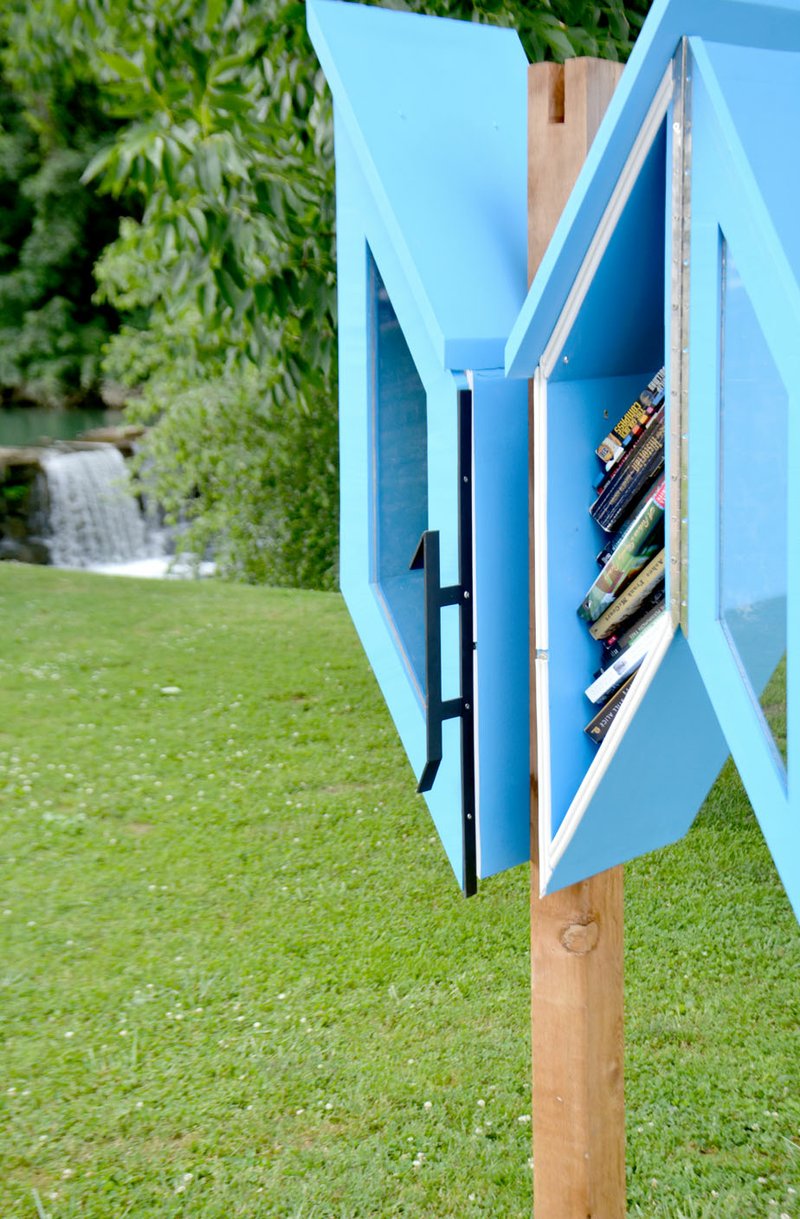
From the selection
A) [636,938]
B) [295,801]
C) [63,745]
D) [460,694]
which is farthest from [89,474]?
[460,694]

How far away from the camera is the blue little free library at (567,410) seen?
1568 mm

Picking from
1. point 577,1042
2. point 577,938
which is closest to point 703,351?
point 577,938

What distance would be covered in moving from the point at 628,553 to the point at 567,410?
23 cm

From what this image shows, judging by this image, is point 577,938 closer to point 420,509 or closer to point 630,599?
point 630,599

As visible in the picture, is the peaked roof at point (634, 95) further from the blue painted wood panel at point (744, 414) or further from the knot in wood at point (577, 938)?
the knot in wood at point (577, 938)

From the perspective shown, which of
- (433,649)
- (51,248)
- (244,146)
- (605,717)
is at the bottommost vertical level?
(605,717)

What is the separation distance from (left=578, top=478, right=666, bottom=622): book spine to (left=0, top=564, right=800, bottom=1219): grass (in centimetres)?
41

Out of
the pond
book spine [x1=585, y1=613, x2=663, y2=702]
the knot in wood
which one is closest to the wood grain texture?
book spine [x1=585, y1=613, x2=663, y2=702]

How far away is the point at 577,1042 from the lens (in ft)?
7.39

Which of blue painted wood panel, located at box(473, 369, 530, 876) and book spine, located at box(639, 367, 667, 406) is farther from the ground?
book spine, located at box(639, 367, 667, 406)

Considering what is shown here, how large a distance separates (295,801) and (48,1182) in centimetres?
262

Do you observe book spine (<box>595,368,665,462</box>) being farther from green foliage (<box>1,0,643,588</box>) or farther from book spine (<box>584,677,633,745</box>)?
green foliage (<box>1,0,643,588</box>)

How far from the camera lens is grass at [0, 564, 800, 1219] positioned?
10.6ft

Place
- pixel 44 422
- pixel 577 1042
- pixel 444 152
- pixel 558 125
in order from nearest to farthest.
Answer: pixel 558 125 → pixel 444 152 → pixel 577 1042 → pixel 44 422
